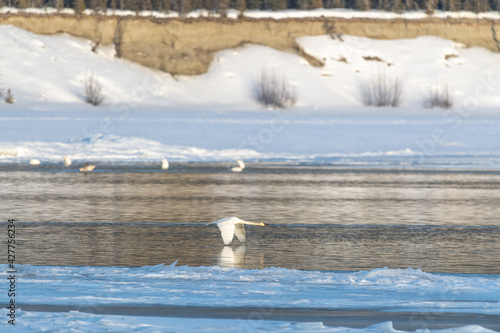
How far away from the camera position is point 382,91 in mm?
71500

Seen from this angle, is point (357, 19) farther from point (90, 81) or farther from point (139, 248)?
point (139, 248)

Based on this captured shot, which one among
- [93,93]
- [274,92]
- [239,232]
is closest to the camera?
[239,232]

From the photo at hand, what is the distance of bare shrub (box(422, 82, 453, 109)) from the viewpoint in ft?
224

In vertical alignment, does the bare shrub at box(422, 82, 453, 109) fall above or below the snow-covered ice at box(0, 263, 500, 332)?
above

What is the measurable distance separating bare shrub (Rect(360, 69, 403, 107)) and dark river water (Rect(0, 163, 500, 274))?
41018 millimetres

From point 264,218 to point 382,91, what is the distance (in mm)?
55607

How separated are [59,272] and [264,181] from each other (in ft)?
51.5

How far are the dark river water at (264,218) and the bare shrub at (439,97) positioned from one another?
3969cm

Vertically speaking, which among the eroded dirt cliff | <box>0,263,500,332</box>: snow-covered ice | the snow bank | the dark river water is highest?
the snow bank

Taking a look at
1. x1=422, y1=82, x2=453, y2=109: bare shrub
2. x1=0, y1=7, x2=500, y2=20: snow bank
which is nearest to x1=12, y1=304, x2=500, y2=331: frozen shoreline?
x1=422, y1=82, x2=453, y2=109: bare shrub

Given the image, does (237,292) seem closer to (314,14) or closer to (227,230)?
(227,230)

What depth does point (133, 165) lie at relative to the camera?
33281 millimetres

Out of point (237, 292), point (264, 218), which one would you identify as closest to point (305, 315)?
point (237, 292)

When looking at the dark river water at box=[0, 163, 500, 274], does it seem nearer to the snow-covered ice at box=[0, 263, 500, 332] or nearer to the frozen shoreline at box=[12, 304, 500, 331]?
the snow-covered ice at box=[0, 263, 500, 332]
